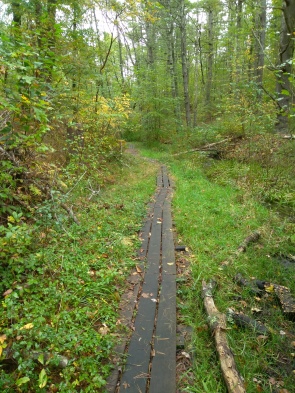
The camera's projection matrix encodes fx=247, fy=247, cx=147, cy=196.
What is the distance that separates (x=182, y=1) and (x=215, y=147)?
937cm

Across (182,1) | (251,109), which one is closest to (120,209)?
(251,109)

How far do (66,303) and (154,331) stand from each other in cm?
114

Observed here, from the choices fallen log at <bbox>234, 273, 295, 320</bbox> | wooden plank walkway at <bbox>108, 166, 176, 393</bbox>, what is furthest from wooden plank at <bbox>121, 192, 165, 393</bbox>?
fallen log at <bbox>234, 273, 295, 320</bbox>

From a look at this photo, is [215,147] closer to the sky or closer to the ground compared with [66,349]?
closer to the sky

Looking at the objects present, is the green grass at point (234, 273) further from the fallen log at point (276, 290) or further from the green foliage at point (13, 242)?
the green foliage at point (13, 242)

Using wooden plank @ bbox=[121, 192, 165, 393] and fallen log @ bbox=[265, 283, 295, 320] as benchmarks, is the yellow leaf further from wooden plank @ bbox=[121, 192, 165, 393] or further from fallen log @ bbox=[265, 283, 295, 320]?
fallen log @ bbox=[265, 283, 295, 320]

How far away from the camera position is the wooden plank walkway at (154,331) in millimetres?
2389

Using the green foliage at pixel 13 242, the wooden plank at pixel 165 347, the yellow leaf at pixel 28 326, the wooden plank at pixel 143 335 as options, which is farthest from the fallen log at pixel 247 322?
the green foliage at pixel 13 242

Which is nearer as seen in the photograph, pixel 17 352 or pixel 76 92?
pixel 17 352

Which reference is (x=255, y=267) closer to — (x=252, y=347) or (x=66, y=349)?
(x=252, y=347)

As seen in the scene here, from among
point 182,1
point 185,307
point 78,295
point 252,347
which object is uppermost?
point 182,1

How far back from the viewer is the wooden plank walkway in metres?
2.39

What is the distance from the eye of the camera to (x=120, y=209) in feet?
20.8

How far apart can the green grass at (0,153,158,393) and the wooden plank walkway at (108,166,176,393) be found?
0.25 meters
